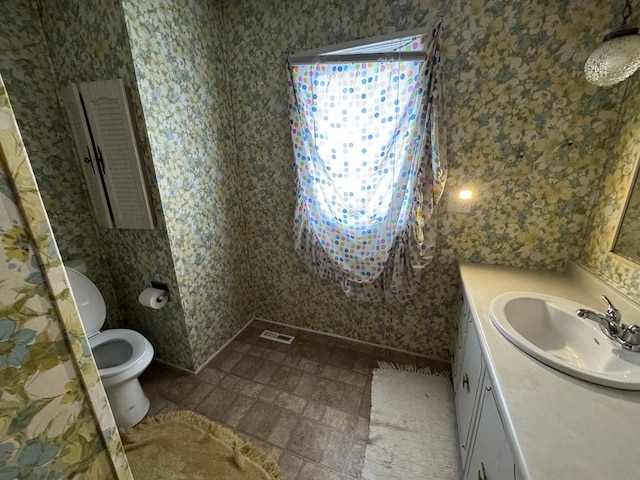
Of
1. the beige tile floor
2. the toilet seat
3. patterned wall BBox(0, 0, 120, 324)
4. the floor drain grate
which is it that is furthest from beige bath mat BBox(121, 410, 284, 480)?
patterned wall BBox(0, 0, 120, 324)

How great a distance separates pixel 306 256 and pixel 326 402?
0.96m

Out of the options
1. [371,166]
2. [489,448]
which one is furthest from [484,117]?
[489,448]

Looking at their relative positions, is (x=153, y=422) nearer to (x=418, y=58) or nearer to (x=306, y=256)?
(x=306, y=256)

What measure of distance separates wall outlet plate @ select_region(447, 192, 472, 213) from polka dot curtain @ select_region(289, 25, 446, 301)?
0.12 meters

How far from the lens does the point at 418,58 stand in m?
1.42

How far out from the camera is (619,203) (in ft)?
4.00

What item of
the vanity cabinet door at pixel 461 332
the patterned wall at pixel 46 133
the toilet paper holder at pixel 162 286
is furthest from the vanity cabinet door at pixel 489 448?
the patterned wall at pixel 46 133

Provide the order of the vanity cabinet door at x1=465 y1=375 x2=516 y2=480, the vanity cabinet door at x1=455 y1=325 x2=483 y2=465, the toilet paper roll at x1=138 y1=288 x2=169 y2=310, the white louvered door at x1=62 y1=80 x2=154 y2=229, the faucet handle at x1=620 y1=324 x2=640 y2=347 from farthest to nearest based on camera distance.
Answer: the toilet paper roll at x1=138 y1=288 x2=169 y2=310 < the white louvered door at x1=62 y1=80 x2=154 y2=229 < the vanity cabinet door at x1=455 y1=325 x2=483 y2=465 < the faucet handle at x1=620 y1=324 x2=640 y2=347 < the vanity cabinet door at x1=465 y1=375 x2=516 y2=480

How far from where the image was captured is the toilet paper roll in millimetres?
1644

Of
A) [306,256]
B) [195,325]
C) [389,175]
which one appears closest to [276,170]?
[306,256]

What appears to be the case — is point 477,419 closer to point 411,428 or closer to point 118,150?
point 411,428

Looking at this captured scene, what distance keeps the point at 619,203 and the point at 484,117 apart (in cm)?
73

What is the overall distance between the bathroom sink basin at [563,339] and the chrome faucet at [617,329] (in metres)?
0.02

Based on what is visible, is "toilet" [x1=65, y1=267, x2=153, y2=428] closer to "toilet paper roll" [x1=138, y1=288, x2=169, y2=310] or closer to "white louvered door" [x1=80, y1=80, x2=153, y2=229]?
"toilet paper roll" [x1=138, y1=288, x2=169, y2=310]
